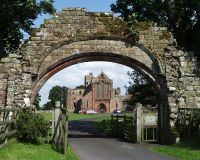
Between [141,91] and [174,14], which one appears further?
[141,91]

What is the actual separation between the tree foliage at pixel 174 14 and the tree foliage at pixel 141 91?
6.01 m

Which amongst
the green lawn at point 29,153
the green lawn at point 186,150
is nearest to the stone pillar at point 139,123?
the green lawn at point 186,150

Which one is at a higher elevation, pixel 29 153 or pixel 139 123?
pixel 139 123

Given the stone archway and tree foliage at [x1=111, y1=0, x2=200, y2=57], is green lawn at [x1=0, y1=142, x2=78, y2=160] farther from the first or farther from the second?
tree foliage at [x1=111, y1=0, x2=200, y2=57]

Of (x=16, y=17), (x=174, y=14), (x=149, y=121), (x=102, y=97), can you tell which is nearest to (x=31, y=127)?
(x=149, y=121)

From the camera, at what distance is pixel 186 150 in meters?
15.4

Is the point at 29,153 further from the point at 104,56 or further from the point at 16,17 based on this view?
the point at 16,17

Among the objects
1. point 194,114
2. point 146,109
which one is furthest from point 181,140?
point 146,109

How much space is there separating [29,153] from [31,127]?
263 cm

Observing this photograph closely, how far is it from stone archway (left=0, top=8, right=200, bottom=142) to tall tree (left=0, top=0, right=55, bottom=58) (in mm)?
5117

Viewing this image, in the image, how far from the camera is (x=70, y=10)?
67.2 ft

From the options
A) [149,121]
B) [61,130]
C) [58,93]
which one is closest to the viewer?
[61,130]

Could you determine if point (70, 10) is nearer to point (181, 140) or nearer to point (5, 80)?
point (5, 80)

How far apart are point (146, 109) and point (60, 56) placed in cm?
497
